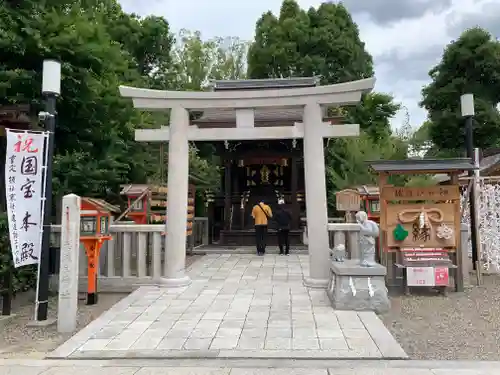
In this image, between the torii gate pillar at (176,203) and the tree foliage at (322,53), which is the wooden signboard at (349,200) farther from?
the tree foliage at (322,53)

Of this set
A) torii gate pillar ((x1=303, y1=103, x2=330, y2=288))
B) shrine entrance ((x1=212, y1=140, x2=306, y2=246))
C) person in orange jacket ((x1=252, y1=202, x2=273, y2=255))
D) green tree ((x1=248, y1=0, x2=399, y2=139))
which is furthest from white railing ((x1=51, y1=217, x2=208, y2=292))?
green tree ((x1=248, y1=0, x2=399, y2=139))

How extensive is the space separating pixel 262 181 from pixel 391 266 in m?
10.3

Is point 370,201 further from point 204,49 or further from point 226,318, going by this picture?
point 204,49

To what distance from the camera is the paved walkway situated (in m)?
4.91

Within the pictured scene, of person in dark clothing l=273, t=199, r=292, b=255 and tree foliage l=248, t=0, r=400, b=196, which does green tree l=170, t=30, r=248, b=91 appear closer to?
tree foliage l=248, t=0, r=400, b=196

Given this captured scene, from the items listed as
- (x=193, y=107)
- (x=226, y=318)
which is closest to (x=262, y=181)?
(x=193, y=107)

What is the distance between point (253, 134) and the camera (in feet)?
28.3

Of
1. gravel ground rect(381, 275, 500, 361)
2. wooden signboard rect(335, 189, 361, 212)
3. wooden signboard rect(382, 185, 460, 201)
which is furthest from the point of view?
wooden signboard rect(335, 189, 361, 212)

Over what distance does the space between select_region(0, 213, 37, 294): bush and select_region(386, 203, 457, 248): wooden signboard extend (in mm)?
6487

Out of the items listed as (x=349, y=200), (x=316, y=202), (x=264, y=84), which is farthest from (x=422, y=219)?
(x=264, y=84)

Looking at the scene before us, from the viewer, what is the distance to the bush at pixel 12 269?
6734 millimetres

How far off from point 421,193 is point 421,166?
59cm

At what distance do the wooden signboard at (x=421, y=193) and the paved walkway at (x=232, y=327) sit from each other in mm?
2333

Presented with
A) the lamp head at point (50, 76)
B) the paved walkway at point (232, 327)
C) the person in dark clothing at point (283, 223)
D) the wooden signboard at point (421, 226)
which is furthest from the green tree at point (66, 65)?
the wooden signboard at point (421, 226)
